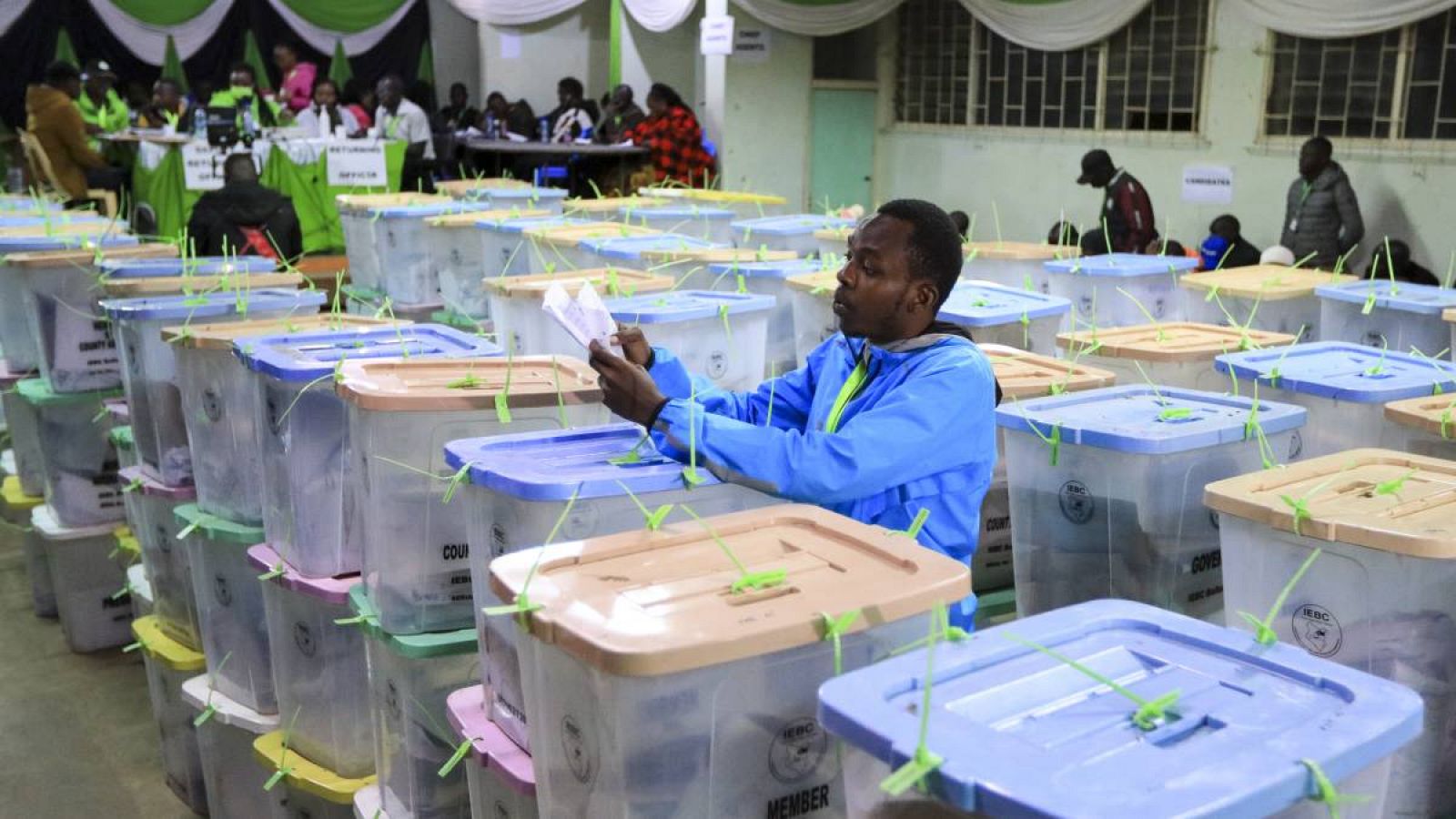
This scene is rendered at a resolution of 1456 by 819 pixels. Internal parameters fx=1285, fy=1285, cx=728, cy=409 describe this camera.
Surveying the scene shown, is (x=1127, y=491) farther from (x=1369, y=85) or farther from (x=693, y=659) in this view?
(x=1369, y=85)

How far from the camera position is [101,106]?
1065 cm

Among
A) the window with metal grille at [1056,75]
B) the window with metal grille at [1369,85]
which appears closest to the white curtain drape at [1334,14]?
the window with metal grille at [1369,85]

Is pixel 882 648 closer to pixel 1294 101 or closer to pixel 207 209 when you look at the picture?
pixel 207 209

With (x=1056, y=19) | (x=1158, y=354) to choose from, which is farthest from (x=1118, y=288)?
(x=1056, y=19)

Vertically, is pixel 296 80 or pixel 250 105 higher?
pixel 296 80

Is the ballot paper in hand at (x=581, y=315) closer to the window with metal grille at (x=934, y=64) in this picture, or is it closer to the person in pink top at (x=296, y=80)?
the window with metal grille at (x=934, y=64)

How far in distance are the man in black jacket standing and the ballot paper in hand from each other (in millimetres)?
6322

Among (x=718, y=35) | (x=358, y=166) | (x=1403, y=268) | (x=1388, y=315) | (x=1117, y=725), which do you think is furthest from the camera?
(x=718, y=35)

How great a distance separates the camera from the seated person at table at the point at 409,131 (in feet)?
35.1

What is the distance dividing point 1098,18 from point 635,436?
26.8 feet

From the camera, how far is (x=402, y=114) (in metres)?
11.2

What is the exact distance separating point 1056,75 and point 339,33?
8379mm

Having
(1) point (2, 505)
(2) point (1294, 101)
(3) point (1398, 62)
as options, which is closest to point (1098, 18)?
(2) point (1294, 101)

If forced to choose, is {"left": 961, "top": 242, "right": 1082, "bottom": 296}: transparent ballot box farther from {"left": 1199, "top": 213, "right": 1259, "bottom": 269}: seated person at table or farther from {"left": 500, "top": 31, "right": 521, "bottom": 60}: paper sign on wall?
{"left": 500, "top": 31, "right": 521, "bottom": 60}: paper sign on wall
